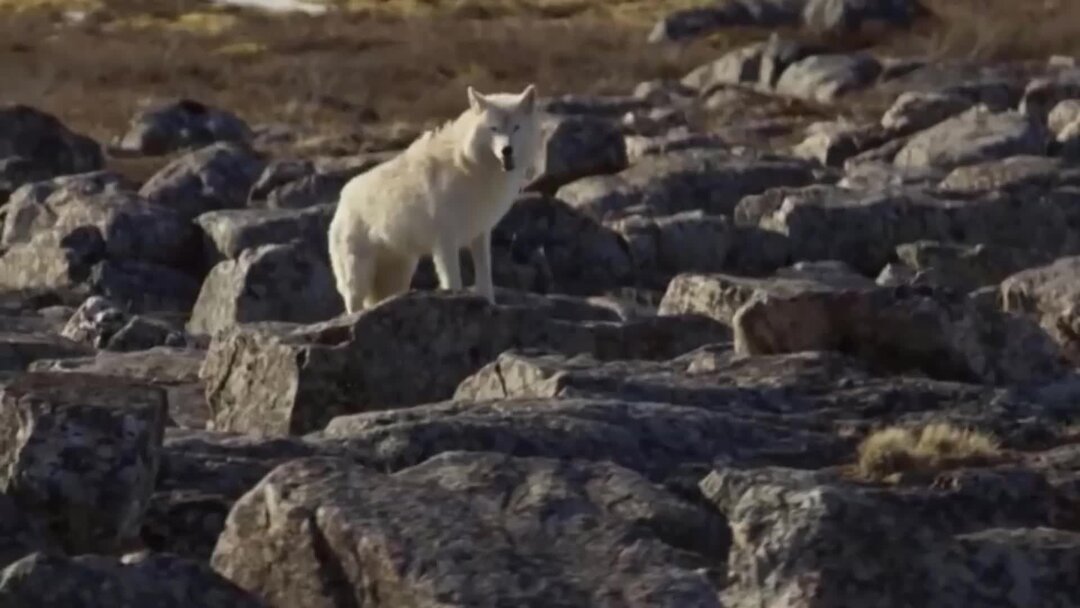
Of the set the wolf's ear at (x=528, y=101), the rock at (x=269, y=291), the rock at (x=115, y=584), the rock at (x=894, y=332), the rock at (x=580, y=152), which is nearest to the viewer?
the rock at (x=115, y=584)

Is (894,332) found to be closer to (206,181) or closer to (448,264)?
(448,264)

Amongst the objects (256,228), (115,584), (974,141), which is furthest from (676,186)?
(115,584)

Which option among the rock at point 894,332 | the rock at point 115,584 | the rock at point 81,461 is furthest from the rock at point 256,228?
the rock at point 115,584

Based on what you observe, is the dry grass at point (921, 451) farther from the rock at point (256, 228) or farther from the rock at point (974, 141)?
the rock at point (974, 141)

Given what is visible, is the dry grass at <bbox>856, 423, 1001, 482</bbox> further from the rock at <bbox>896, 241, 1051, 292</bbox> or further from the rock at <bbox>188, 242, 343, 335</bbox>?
the rock at <bbox>896, 241, 1051, 292</bbox>

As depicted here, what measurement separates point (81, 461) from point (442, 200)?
9830 mm

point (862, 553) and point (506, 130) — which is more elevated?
point (506, 130)

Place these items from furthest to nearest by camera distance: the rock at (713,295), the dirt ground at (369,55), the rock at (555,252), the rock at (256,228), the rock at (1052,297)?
the dirt ground at (369,55), the rock at (256,228), the rock at (555,252), the rock at (1052,297), the rock at (713,295)

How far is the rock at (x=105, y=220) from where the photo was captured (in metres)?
31.8

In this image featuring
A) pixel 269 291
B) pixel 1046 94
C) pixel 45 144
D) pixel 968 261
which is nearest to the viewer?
pixel 269 291

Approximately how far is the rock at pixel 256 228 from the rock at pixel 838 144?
16.7m

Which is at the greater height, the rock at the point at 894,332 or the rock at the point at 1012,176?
the rock at the point at 894,332

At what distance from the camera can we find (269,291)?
25156 millimetres

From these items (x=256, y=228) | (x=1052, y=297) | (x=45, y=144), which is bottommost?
(x=256, y=228)
